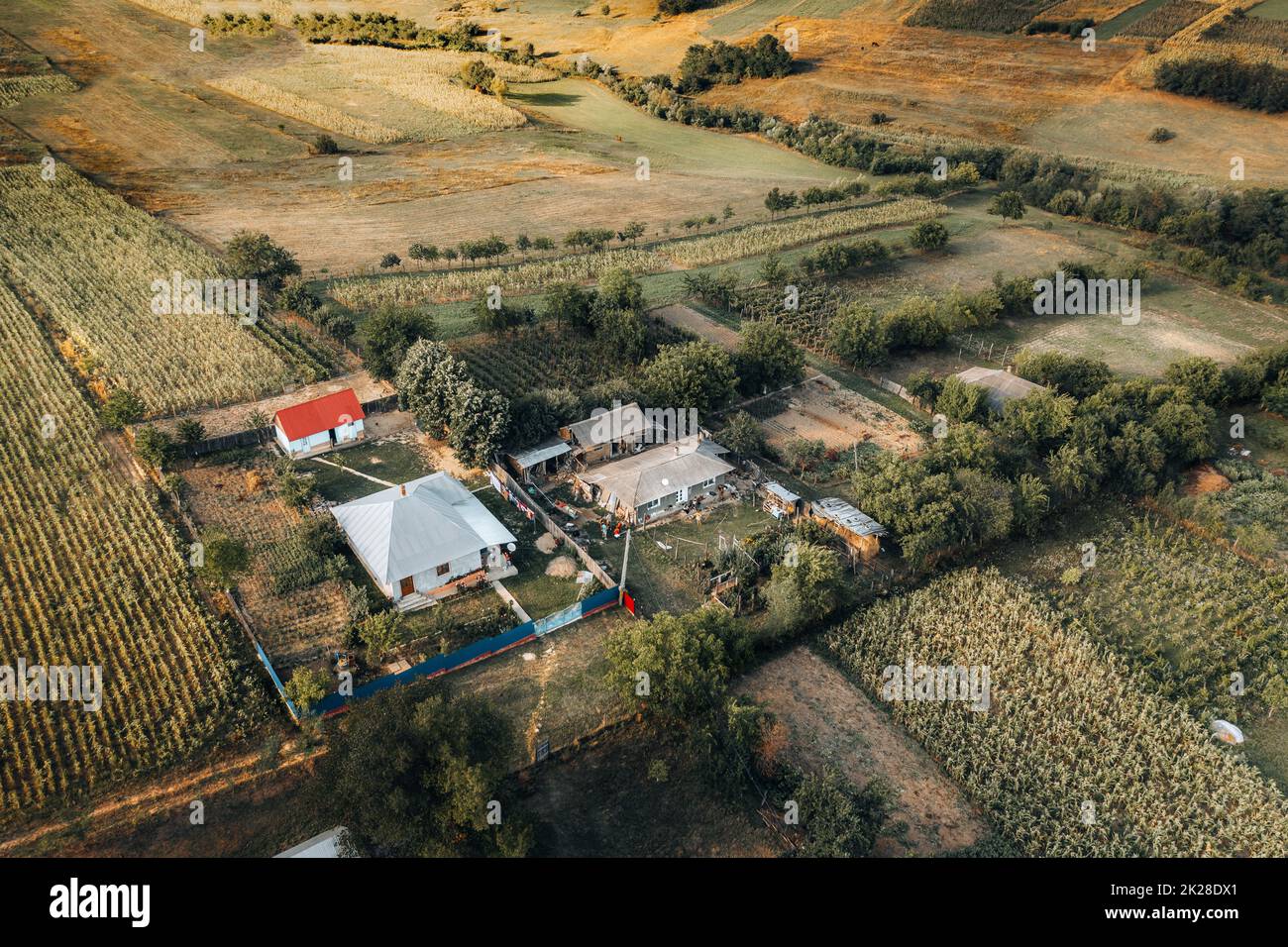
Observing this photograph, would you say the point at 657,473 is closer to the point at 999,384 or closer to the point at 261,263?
the point at 999,384

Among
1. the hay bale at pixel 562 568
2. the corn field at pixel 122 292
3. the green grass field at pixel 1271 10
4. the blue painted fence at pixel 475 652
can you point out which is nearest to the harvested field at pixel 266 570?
the blue painted fence at pixel 475 652

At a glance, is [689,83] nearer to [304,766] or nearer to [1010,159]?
[1010,159]

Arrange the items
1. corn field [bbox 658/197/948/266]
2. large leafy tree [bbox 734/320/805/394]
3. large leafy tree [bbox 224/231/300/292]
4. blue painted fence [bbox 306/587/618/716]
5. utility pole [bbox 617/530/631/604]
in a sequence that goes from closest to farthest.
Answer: blue painted fence [bbox 306/587/618/716] < utility pole [bbox 617/530/631/604] < large leafy tree [bbox 734/320/805/394] < large leafy tree [bbox 224/231/300/292] < corn field [bbox 658/197/948/266]

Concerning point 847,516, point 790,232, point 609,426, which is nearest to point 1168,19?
point 790,232

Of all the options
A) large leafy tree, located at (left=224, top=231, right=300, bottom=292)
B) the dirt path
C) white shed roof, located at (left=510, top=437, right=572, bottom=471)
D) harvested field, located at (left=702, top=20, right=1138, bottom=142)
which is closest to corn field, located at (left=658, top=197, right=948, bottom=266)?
harvested field, located at (left=702, top=20, right=1138, bottom=142)

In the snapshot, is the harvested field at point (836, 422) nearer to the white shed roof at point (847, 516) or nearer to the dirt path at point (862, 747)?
the white shed roof at point (847, 516)

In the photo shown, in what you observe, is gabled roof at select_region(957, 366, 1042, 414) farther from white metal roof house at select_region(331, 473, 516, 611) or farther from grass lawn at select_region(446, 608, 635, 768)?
white metal roof house at select_region(331, 473, 516, 611)

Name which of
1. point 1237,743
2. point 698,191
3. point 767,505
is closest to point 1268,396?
point 1237,743
